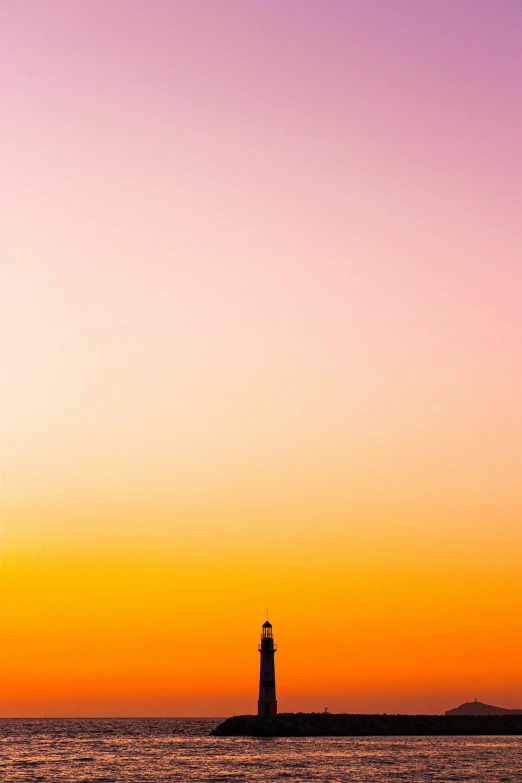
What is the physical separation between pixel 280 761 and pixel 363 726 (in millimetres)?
36211

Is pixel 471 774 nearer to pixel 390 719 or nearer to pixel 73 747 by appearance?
pixel 390 719

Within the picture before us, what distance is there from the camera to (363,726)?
375 feet

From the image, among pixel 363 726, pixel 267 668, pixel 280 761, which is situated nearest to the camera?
pixel 280 761

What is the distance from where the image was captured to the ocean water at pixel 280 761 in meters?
72.1

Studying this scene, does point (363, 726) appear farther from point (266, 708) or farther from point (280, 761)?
point (280, 761)

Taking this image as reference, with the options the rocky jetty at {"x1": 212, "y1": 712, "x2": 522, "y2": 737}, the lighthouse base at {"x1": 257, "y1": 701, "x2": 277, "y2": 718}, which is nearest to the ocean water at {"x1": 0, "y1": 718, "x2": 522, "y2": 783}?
the rocky jetty at {"x1": 212, "y1": 712, "x2": 522, "y2": 737}

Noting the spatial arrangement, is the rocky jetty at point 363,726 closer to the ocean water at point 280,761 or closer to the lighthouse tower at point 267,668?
the ocean water at point 280,761

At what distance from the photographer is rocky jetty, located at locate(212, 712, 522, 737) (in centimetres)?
10581

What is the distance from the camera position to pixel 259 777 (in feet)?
228

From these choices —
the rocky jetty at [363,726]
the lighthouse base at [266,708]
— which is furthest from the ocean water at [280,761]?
the lighthouse base at [266,708]

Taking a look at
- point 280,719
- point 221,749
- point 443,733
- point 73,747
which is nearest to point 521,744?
point 443,733

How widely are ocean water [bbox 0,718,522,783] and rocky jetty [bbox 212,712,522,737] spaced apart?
112cm

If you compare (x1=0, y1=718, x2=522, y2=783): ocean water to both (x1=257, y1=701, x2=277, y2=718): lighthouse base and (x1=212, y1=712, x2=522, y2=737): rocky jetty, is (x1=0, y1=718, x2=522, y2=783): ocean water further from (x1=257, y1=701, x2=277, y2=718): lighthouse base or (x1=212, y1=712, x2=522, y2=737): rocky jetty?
(x1=257, y1=701, x2=277, y2=718): lighthouse base

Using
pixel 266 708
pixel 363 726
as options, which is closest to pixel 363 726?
pixel 363 726
